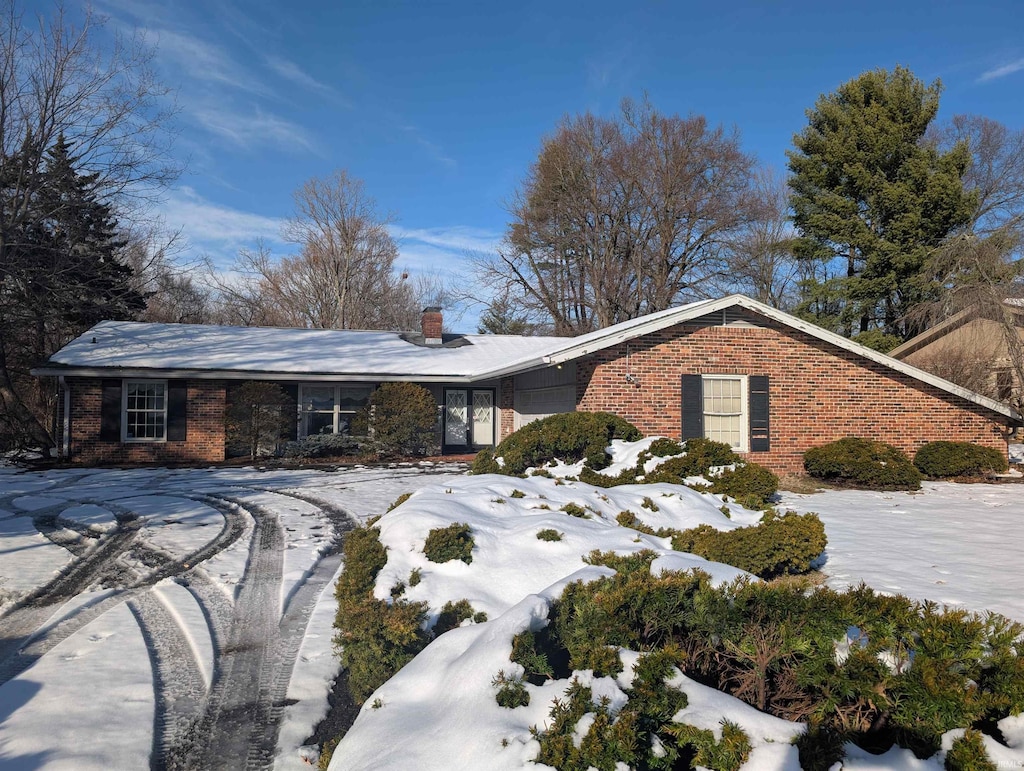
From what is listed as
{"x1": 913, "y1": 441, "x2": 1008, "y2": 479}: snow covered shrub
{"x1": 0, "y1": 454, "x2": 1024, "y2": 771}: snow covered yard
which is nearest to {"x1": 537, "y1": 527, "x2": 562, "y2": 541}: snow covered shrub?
{"x1": 0, "y1": 454, "x2": 1024, "y2": 771}: snow covered yard

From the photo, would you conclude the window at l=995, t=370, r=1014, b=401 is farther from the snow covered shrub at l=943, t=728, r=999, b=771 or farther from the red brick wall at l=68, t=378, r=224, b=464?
the red brick wall at l=68, t=378, r=224, b=464

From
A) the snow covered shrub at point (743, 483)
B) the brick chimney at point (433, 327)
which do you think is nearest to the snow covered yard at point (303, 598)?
the snow covered shrub at point (743, 483)

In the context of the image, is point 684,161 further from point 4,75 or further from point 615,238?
point 4,75

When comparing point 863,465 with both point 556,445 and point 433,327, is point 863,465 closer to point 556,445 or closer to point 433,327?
point 556,445

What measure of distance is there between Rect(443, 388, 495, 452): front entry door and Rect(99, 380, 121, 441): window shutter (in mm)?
9000

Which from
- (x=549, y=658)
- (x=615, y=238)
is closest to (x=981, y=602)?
(x=549, y=658)

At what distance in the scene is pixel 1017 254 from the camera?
17.1m

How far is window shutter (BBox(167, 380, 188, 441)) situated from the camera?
18375 millimetres

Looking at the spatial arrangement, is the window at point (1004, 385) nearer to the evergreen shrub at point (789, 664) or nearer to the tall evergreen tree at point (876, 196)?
the tall evergreen tree at point (876, 196)

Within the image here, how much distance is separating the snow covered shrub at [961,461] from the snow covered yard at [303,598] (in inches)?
133

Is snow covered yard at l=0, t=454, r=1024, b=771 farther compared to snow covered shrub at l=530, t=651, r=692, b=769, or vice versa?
snow covered yard at l=0, t=454, r=1024, b=771

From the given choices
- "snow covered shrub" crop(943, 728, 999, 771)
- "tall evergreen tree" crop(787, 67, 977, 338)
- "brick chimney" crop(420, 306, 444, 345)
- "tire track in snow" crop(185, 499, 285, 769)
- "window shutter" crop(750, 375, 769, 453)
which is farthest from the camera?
"tall evergreen tree" crop(787, 67, 977, 338)

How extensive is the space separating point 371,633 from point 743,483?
6.31 m

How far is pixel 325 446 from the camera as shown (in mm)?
19234
